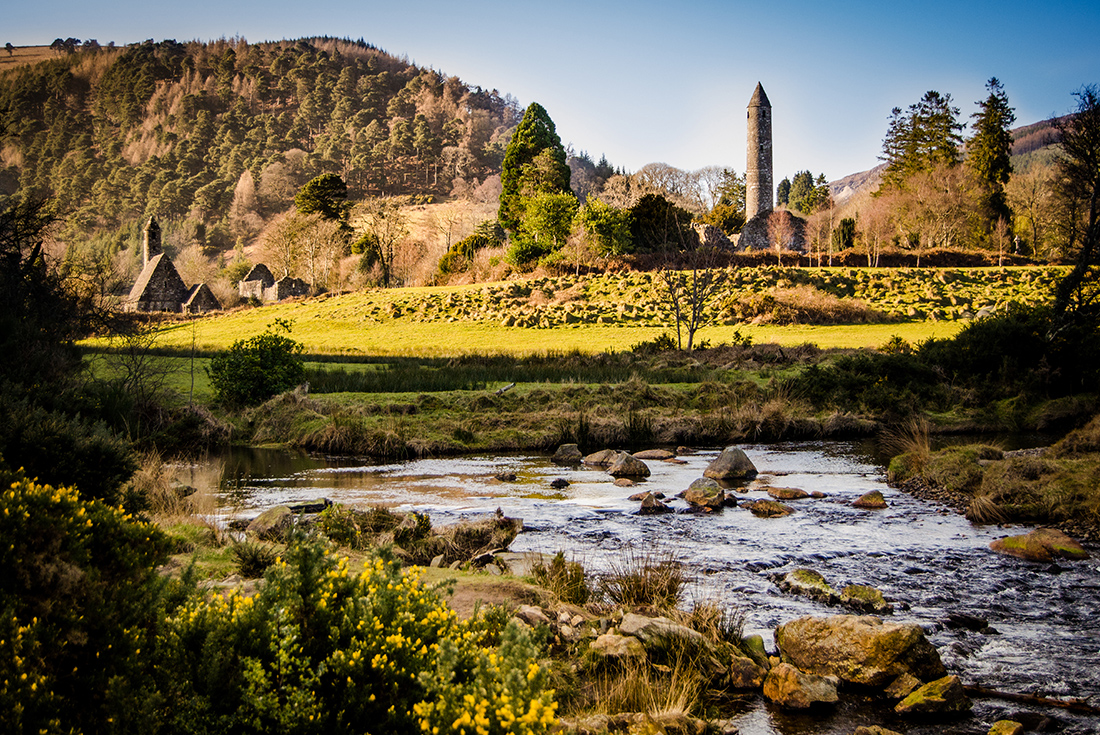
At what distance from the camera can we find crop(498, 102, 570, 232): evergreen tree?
7394 cm

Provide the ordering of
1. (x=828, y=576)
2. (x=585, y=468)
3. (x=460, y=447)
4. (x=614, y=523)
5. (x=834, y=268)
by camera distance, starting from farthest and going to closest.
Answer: (x=834, y=268) → (x=460, y=447) → (x=585, y=468) → (x=614, y=523) → (x=828, y=576)

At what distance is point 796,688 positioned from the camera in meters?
6.02

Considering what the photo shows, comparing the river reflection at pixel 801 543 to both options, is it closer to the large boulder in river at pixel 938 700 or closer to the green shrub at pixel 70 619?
the large boulder in river at pixel 938 700

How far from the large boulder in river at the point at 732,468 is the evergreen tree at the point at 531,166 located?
196 ft

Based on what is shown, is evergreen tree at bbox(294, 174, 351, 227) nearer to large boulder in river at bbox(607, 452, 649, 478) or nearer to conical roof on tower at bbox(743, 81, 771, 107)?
conical roof on tower at bbox(743, 81, 771, 107)

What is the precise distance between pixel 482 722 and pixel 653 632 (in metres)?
3.55

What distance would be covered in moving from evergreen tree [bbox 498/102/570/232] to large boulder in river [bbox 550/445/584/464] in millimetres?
56984

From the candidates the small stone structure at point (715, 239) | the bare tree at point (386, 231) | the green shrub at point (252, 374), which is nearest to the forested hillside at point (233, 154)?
the bare tree at point (386, 231)

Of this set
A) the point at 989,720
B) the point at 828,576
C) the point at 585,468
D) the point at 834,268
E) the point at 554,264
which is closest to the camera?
the point at 989,720

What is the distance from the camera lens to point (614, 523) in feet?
38.3

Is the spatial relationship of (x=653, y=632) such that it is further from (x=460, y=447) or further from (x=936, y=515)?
(x=460, y=447)

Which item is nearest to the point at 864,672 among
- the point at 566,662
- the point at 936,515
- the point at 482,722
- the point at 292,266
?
the point at 566,662

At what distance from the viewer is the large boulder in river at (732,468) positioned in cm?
1536

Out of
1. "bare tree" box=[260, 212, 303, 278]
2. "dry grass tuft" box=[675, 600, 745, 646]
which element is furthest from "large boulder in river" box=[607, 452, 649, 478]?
"bare tree" box=[260, 212, 303, 278]
